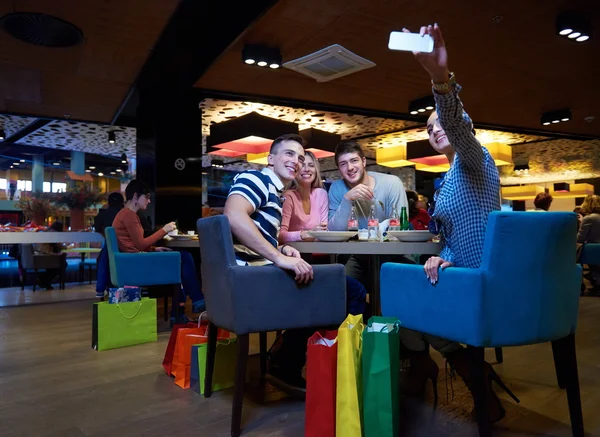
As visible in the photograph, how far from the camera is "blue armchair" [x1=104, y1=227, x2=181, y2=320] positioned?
4035mm

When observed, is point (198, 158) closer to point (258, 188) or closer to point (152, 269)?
point (152, 269)

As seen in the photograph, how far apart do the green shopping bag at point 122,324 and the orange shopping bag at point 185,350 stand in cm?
98

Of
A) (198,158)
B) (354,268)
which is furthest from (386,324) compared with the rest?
(198,158)

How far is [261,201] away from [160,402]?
3.70ft

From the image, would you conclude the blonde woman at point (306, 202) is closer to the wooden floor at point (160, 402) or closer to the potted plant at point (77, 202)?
the wooden floor at point (160, 402)

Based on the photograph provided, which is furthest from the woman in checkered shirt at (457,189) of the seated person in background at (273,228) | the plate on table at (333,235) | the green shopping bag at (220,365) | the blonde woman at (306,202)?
the blonde woman at (306,202)

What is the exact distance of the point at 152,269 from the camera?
4.15m

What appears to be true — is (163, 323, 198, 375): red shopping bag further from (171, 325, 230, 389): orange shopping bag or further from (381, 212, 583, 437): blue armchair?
(381, 212, 583, 437): blue armchair

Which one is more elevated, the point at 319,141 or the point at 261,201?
the point at 319,141

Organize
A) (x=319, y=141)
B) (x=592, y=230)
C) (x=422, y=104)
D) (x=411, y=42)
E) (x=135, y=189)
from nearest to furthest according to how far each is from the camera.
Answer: (x=411, y=42) → (x=135, y=189) → (x=592, y=230) → (x=422, y=104) → (x=319, y=141)

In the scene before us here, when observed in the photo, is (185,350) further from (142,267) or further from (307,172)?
(142,267)

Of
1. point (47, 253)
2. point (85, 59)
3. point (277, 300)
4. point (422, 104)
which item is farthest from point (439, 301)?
point (47, 253)

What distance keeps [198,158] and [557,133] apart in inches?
287

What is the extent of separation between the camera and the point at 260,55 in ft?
15.8
